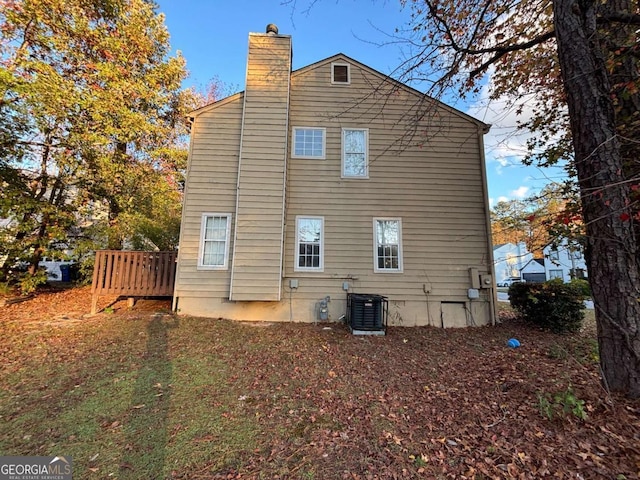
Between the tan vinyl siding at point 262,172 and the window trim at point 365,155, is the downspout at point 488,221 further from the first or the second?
the tan vinyl siding at point 262,172

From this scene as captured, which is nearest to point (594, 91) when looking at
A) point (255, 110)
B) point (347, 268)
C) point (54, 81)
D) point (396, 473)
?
point (396, 473)

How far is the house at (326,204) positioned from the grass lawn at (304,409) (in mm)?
1959

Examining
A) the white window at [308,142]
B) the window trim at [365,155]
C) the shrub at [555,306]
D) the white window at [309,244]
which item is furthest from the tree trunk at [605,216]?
the white window at [308,142]

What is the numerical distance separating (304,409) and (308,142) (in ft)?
23.6

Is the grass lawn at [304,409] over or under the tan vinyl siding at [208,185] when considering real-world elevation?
under

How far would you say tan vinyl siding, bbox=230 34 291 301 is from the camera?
24.9ft

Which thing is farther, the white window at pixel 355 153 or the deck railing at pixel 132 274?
the white window at pixel 355 153

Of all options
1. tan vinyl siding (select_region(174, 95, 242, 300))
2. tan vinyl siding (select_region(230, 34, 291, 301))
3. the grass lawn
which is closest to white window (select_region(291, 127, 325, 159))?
tan vinyl siding (select_region(230, 34, 291, 301))

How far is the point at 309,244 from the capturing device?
8188 millimetres

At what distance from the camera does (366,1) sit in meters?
5.03

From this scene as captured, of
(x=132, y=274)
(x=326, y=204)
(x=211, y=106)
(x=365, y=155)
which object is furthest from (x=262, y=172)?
(x=132, y=274)

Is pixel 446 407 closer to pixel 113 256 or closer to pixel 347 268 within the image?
pixel 347 268

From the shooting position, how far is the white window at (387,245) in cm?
815

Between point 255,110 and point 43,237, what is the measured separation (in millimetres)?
7543
